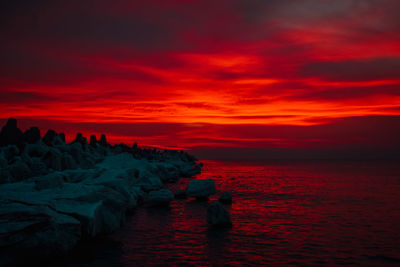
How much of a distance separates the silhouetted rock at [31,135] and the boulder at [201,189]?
38.8 metres

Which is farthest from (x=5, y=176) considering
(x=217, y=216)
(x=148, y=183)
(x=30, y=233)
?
(x=217, y=216)

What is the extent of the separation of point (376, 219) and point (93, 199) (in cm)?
2723

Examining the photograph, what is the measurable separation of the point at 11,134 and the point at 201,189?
1685 inches

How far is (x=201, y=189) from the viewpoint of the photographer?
148 ft

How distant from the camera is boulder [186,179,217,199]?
148 feet

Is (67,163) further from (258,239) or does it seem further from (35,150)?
(258,239)

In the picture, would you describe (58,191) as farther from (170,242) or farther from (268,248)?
(268,248)

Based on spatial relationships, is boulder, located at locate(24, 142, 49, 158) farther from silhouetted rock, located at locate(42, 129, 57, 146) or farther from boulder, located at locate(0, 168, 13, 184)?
boulder, located at locate(0, 168, 13, 184)

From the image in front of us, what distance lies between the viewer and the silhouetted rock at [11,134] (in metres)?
62.2

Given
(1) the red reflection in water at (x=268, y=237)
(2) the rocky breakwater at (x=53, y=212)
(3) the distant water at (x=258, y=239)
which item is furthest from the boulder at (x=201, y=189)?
(3) the distant water at (x=258, y=239)

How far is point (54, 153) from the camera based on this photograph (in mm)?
54281

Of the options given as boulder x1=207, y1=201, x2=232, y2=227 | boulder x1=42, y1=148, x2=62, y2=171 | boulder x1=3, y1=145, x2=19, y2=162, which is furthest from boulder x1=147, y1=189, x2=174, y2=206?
boulder x1=3, y1=145, x2=19, y2=162

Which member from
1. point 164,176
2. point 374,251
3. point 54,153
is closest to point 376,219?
point 374,251

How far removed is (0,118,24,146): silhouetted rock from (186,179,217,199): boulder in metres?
38.7
